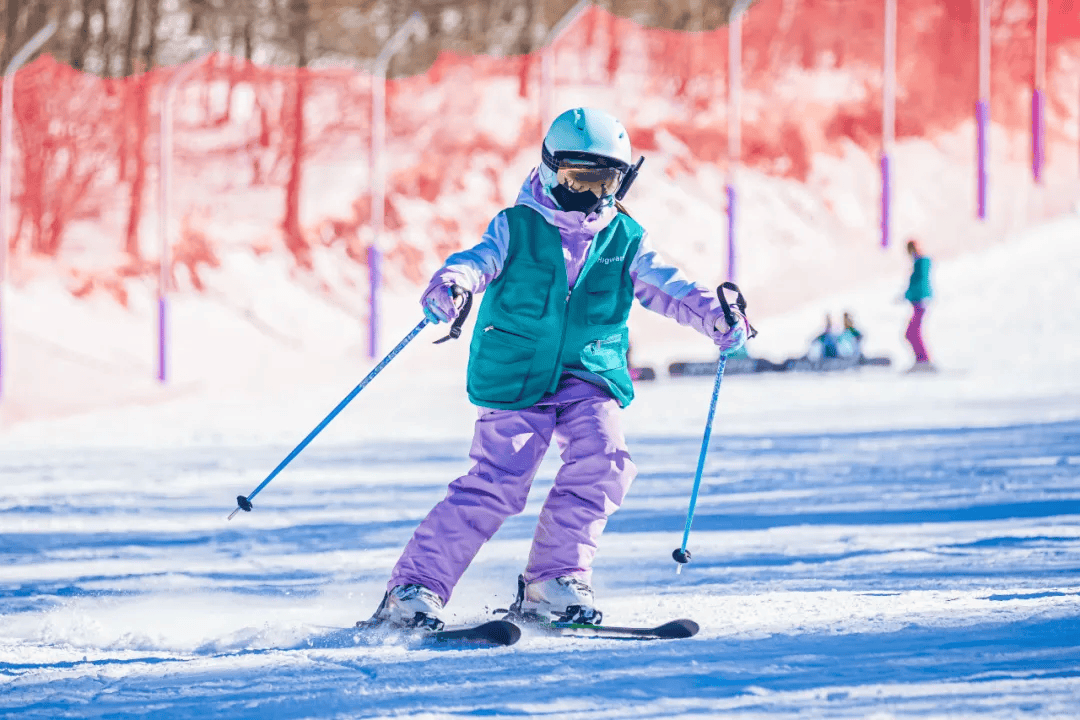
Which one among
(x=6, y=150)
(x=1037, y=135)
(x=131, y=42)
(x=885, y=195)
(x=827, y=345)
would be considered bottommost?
(x=827, y=345)

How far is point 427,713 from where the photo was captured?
8.03 feet

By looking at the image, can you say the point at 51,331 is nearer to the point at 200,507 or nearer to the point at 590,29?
the point at 590,29

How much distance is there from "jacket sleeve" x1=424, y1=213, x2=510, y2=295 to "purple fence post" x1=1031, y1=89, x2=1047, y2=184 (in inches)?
674

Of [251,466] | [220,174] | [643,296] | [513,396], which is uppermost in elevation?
[220,174]

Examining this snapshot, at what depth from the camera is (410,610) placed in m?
3.20

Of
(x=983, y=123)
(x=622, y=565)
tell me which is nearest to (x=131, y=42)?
(x=983, y=123)

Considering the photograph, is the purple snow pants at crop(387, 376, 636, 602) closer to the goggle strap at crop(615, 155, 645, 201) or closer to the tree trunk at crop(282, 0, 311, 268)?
the goggle strap at crop(615, 155, 645, 201)

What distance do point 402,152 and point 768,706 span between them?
58.0ft

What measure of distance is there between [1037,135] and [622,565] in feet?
54.0

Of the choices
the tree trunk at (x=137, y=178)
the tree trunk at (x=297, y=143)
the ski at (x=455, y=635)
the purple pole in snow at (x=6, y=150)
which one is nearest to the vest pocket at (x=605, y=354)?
the ski at (x=455, y=635)

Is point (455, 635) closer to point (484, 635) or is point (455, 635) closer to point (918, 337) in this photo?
point (484, 635)

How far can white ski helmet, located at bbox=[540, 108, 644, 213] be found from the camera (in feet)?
10.9

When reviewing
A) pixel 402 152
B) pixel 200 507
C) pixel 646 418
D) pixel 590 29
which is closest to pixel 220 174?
pixel 402 152

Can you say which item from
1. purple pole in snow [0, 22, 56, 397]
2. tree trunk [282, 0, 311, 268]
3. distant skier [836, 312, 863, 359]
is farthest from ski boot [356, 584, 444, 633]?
tree trunk [282, 0, 311, 268]
